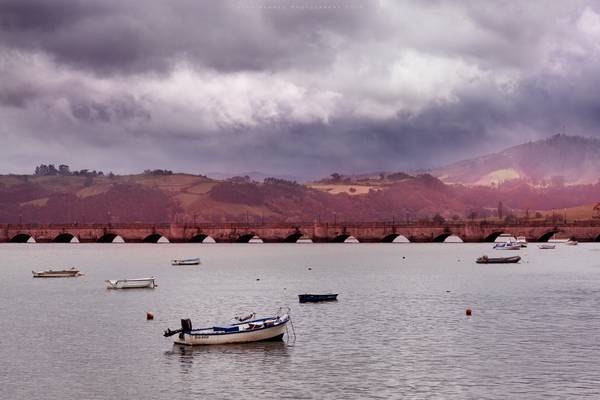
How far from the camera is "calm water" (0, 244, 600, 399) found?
46.6 m

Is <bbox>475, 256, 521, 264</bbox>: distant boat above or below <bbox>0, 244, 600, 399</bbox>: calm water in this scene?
above

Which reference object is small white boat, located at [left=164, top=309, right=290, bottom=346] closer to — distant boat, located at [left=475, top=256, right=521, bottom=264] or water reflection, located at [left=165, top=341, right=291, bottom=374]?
water reflection, located at [left=165, top=341, right=291, bottom=374]

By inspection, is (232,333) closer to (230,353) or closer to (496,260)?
(230,353)

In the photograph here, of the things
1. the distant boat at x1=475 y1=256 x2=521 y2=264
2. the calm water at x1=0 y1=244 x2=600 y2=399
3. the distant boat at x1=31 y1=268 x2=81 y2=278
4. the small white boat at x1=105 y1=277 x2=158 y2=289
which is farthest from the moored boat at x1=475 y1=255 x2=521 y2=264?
the small white boat at x1=105 y1=277 x2=158 y2=289

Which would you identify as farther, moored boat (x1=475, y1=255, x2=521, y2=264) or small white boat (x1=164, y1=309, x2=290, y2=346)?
moored boat (x1=475, y1=255, x2=521, y2=264)

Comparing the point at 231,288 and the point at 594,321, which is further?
the point at 231,288

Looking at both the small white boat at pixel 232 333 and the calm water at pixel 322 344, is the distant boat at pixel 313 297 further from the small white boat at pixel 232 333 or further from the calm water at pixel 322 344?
the small white boat at pixel 232 333

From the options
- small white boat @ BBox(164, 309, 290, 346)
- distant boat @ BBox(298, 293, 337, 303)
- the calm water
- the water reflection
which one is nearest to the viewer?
the calm water

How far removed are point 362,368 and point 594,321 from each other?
30504mm

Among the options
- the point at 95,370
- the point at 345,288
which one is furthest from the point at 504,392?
the point at 345,288

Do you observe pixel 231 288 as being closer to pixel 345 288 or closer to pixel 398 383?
pixel 345 288

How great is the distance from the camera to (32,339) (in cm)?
6481

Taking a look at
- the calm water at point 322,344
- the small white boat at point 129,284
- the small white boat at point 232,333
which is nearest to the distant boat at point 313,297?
the calm water at point 322,344

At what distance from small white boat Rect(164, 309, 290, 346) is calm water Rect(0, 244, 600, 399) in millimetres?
859
